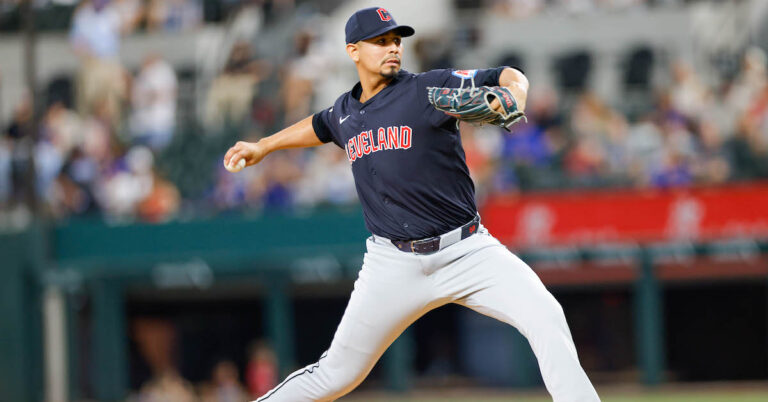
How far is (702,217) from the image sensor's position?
12.0 meters

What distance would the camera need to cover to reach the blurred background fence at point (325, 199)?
12312mm

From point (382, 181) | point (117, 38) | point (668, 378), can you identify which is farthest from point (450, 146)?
point (117, 38)

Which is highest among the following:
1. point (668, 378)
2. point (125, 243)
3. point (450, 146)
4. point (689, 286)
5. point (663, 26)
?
point (663, 26)

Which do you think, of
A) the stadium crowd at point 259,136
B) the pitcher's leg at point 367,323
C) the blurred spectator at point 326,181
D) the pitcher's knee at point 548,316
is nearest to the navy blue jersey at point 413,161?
the pitcher's leg at point 367,323

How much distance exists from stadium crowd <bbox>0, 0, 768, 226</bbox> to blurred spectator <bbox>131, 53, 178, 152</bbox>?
0.06 feet

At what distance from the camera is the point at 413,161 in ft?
15.5

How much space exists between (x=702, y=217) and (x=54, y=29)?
9021mm

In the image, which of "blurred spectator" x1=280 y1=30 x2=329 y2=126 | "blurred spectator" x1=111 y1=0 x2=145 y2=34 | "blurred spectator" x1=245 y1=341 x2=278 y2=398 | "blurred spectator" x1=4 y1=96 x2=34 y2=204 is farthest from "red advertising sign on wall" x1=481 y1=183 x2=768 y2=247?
"blurred spectator" x1=111 y1=0 x2=145 y2=34

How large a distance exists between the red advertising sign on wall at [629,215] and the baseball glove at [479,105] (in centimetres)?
802

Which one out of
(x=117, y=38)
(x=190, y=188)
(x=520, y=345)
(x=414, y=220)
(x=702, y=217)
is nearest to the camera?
(x=414, y=220)

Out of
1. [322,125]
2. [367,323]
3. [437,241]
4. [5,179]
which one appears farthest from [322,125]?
[5,179]

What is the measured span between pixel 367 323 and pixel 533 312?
69cm

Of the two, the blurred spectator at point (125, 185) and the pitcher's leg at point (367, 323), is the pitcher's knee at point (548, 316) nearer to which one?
the pitcher's leg at point (367, 323)

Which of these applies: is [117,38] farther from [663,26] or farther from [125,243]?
[663,26]
